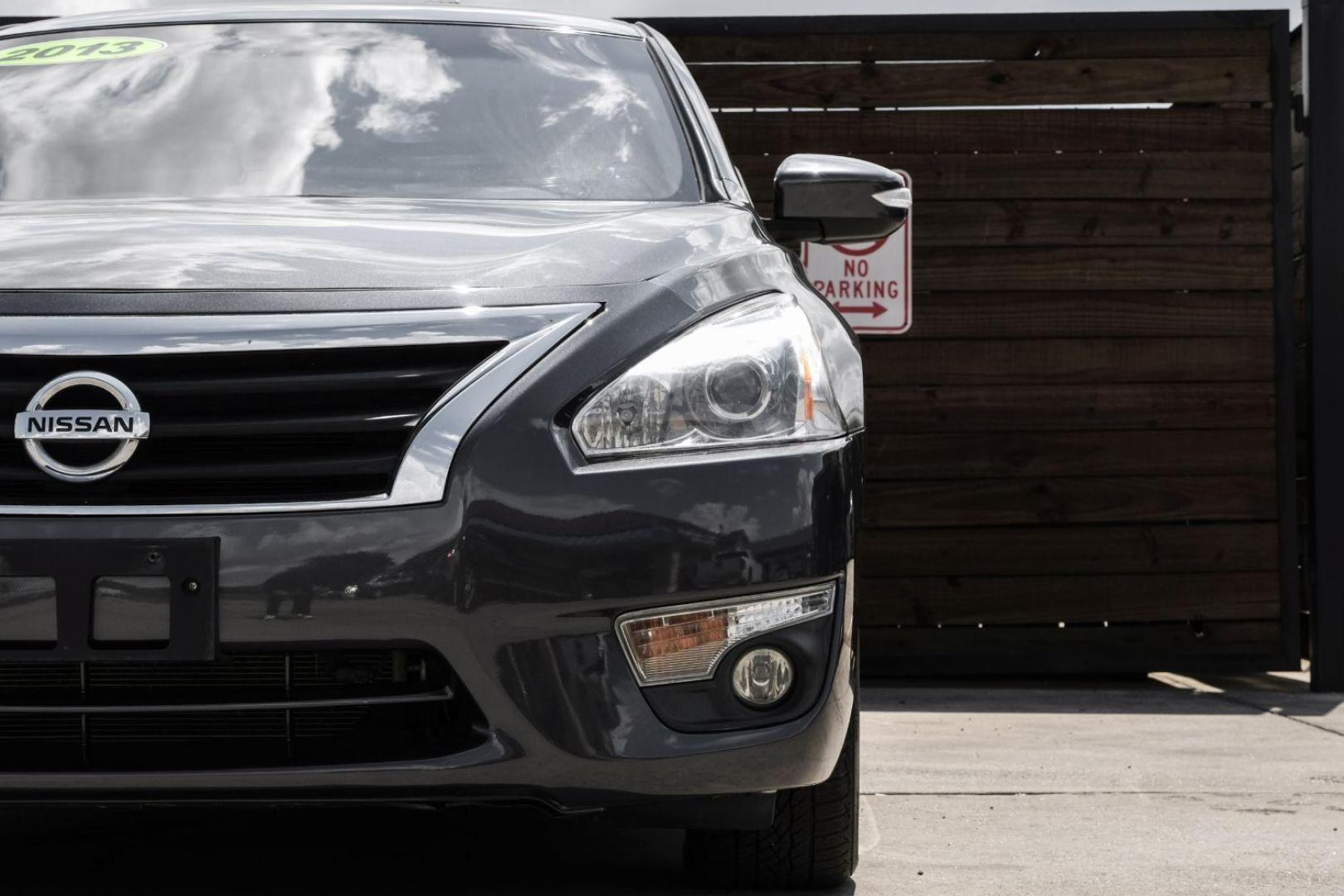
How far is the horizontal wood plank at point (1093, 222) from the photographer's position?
23.0 feet

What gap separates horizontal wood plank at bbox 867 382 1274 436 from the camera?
699 centimetres

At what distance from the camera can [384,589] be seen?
2363 mm

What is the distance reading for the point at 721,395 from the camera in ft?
8.36

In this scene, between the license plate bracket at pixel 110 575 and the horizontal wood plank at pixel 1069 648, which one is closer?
the license plate bracket at pixel 110 575

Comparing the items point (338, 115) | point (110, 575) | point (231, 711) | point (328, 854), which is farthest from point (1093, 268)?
point (110, 575)

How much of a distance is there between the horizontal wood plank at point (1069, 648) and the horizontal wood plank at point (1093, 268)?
1297 mm

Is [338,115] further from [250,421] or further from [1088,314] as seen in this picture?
[1088,314]

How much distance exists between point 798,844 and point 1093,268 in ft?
14.6

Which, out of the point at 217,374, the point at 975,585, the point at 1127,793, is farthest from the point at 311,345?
the point at 975,585

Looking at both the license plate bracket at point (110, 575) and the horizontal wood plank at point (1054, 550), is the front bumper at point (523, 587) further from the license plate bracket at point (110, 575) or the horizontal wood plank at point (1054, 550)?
the horizontal wood plank at point (1054, 550)

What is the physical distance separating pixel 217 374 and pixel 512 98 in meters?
1.38

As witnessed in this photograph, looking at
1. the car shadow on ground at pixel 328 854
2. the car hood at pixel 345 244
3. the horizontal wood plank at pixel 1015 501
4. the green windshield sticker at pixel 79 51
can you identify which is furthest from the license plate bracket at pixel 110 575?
the horizontal wood plank at pixel 1015 501

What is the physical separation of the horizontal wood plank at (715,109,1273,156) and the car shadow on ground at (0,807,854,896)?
12.2ft

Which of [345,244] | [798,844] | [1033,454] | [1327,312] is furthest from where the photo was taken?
[1033,454]
